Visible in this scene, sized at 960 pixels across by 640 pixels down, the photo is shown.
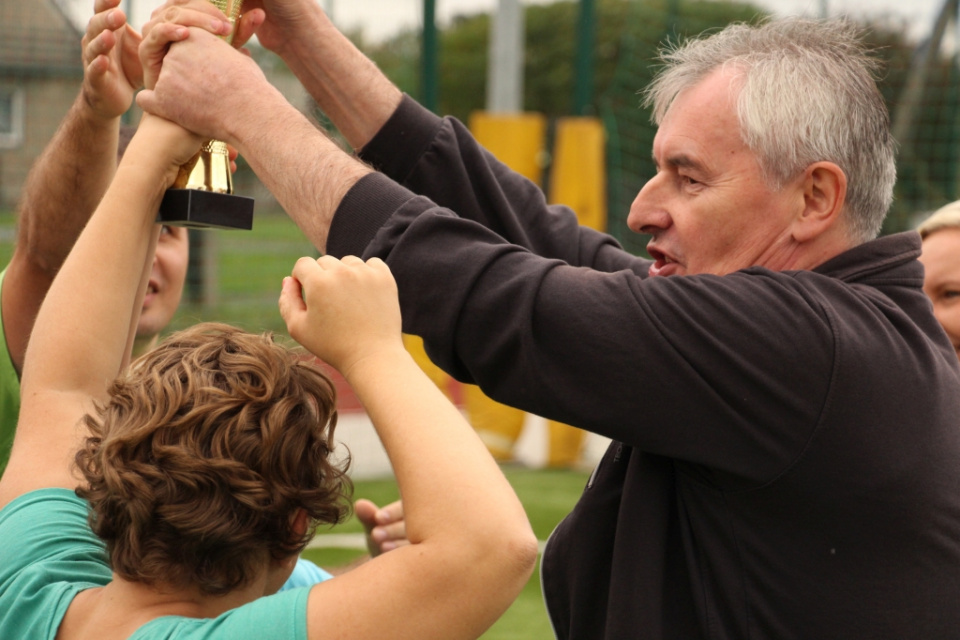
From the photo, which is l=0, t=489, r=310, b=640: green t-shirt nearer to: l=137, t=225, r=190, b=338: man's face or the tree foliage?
l=137, t=225, r=190, b=338: man's face

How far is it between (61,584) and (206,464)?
11.8 inches

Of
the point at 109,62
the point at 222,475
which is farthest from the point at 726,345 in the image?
the point at 109,62

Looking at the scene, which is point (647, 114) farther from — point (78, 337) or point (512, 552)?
point (512, 552)

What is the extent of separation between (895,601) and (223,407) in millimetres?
1046

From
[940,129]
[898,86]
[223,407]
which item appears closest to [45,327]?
[223,407]

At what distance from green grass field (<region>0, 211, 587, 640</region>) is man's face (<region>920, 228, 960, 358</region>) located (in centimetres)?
331

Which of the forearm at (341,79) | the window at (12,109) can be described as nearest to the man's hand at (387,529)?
the forearm at (341,79)

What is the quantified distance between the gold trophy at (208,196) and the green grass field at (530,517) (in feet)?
9.56

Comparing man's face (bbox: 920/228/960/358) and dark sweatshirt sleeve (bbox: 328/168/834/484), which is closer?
dark sweatshirt sleeve (bbox: 328/168/834/484)

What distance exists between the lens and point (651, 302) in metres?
1.57

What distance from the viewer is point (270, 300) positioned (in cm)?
1033

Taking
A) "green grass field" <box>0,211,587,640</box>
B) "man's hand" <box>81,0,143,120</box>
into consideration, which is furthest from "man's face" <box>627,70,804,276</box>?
"green grass field" <box>0,211,587,640</box>

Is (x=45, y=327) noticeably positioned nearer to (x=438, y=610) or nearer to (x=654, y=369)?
(x=438, y=610)

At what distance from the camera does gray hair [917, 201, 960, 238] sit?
2.76m
